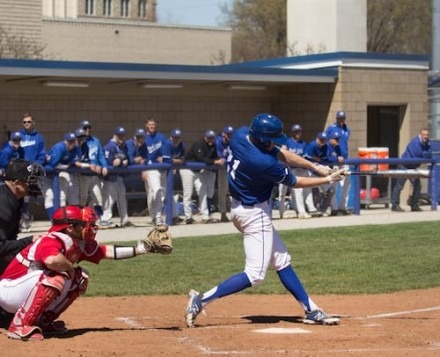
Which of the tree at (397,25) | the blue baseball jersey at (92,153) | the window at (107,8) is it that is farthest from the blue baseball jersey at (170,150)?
the window at (107,8)

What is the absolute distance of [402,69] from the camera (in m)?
24.1

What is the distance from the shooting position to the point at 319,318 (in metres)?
8.91

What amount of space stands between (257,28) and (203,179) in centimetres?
4565

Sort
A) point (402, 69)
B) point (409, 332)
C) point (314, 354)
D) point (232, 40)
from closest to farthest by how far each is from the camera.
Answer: point (314, 354), point (409, 332), point (402, 69), point (232, 40)

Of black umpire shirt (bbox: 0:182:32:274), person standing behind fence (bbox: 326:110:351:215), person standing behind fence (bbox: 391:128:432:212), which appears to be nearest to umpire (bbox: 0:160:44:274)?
black umpire shirt (bbox: 0:182:32:274)

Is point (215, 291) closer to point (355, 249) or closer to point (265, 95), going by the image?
point (355, 249)

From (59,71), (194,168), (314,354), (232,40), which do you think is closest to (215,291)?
(314,354)

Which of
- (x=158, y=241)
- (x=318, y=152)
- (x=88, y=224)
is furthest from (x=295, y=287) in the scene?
(x=318, y=152)

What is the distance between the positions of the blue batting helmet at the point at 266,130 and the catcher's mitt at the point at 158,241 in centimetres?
107

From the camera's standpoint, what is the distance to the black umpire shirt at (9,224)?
818 centimetres

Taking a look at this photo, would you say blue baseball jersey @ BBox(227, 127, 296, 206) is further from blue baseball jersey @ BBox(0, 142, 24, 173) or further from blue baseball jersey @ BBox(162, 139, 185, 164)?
blue baseball jersey @ BBox(162, 139, 185, 164)

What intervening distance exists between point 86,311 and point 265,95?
15270 millimetres

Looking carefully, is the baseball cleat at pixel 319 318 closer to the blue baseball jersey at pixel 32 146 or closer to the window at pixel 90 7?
the blue baseball jersey at pixel 32 146

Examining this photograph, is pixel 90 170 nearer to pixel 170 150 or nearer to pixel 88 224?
pixel 170 150
